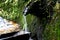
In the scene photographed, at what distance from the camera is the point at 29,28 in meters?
4.00

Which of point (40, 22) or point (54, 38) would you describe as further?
point (40, 22)

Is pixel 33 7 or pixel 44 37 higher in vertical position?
pixel 33 7

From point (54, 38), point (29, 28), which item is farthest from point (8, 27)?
point (54, 38)

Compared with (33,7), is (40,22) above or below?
below

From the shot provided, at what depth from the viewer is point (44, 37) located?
3391 millimetres

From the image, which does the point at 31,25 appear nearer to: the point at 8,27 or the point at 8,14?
the point at 8,27

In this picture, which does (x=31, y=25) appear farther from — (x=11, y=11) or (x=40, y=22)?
(x=11, y=11)

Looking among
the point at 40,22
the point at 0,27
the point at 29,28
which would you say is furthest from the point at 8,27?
the point at 40,22

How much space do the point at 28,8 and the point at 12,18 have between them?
1.43 m

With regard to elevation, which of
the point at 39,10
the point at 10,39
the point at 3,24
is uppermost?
the point at 39,10

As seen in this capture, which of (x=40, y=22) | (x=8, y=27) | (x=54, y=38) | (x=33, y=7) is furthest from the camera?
(x=8, y=27)

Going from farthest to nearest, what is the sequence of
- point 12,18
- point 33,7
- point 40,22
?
point 12,18, point 40,22, point 33,7

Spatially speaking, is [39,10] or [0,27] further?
[0,27]

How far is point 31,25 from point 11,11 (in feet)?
3.38
